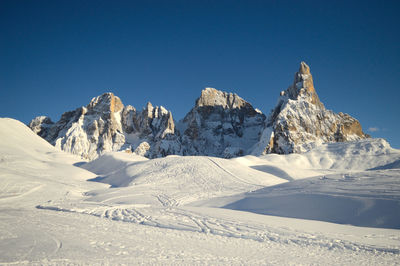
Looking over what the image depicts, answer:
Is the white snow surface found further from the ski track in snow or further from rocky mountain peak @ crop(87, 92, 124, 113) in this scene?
rocky mountain peak @ crop(87, 92, 124, 113)

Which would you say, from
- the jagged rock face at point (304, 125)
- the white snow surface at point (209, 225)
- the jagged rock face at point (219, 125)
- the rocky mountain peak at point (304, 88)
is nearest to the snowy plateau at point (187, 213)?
the white snow surface at point (209, 225)

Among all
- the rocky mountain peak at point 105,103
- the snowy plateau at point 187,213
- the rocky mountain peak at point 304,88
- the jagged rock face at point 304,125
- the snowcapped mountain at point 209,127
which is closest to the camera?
the snowy plateau at point 187,213

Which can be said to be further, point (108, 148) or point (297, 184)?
point (108, 148)

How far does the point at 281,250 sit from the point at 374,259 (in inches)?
66.4

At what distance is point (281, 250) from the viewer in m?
4.94

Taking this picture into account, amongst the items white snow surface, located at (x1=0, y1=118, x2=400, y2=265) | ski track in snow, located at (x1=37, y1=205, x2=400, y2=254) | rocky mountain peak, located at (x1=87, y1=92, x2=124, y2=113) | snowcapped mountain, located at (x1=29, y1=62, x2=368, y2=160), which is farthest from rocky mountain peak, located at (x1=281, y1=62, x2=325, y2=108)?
ski track in snow, located at (x1=37, y1=205, x2=400, y2=254)

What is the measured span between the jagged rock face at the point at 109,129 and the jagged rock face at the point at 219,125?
9.89 meters

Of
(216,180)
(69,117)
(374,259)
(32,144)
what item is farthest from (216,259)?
(69,117)

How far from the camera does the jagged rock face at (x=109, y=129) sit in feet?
236

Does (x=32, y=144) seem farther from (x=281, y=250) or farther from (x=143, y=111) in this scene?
(x=143, y=111)

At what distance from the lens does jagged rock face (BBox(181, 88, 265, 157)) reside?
272 feet

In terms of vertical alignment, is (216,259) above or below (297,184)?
below

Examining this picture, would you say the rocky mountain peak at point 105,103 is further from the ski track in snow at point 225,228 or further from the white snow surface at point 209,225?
the ski track in snow at point 225,228

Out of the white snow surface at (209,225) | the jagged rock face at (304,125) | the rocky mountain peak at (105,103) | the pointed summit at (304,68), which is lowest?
the white snow surface at (209,225)
